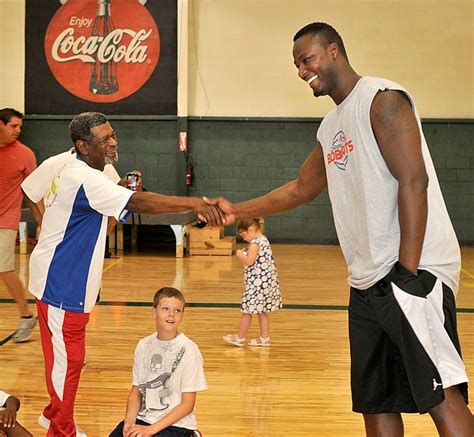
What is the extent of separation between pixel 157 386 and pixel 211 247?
Result: 9.57 metres

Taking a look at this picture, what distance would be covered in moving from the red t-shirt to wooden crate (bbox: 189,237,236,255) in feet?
21.3

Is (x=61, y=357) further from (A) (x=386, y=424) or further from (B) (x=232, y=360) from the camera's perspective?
(B) (x=232, y=360)

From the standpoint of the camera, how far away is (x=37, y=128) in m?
15.7

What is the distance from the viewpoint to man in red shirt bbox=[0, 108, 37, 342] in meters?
7.09

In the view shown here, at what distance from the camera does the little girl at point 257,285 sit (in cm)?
704

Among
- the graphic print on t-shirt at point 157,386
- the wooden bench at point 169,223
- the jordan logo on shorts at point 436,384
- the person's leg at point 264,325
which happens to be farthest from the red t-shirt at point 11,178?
the wooden bench at point 169,223

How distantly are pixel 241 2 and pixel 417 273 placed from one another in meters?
13.1

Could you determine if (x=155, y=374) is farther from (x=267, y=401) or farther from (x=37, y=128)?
(x=37, y=128)

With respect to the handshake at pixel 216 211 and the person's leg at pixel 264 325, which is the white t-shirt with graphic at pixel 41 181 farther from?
the person's leg at pixel 264 325

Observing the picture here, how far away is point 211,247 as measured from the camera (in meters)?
13.7

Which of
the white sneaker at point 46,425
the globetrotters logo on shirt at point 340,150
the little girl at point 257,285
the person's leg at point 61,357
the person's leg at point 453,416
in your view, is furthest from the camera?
the little girl at point 257,285

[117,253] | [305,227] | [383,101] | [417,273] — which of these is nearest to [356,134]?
[383,101]

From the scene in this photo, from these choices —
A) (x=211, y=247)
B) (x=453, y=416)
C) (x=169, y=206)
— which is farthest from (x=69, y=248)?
(x=211, y=247)

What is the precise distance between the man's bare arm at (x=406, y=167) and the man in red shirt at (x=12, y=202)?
464cm
